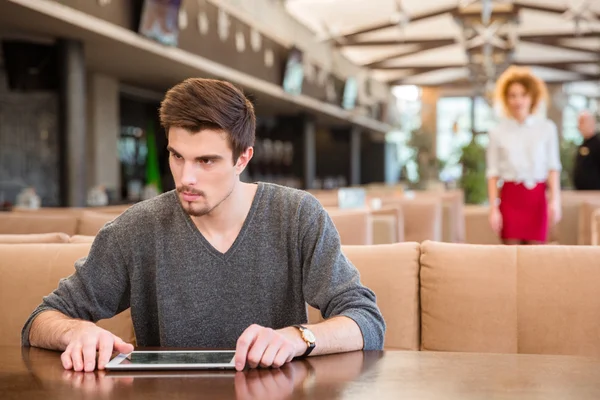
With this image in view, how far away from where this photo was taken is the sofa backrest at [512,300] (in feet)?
7.39

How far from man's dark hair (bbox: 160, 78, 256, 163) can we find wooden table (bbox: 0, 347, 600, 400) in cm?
54

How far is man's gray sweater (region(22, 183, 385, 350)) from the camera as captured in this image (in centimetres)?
190

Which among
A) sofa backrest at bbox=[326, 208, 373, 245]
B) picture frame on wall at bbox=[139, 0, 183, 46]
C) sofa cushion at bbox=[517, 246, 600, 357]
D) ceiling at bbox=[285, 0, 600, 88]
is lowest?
sofa cushion at bbox=[517, 246, 600, 357]

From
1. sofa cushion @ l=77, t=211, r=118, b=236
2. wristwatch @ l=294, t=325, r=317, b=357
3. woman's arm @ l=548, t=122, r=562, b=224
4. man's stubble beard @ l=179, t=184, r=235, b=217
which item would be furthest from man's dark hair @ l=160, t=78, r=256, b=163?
woman's arm @ l=548, t=122, r=562, b=224

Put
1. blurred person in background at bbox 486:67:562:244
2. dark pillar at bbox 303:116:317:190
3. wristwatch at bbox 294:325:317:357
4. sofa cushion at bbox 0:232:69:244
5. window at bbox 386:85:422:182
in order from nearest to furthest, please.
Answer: wristwatch at bbox 294:325:317:357, sofa cushion at bbox 0:232:69:244, blurred person in background at bbox 486:67:562:244, dark pillar at bbox 303:116:317:190, window at bbox 386:85:422:182

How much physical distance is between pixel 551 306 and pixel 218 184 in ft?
3.35

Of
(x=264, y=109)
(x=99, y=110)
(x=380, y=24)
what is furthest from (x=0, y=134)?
(x=380, y=24)

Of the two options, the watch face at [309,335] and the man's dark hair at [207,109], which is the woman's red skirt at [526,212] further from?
the watch face at [309,335]

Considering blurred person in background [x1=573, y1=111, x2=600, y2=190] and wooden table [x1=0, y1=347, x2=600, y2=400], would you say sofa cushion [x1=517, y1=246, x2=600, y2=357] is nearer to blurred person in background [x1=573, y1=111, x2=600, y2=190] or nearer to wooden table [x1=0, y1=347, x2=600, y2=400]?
wooden table [x1=0, y1=347, x2=600, y2=400]

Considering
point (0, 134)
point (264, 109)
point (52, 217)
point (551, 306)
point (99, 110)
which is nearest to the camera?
point (551, 306)

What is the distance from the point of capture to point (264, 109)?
634 inches

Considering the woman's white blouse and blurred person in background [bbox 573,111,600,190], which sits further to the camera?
blurred person in background [bbox 573,111,600,190]

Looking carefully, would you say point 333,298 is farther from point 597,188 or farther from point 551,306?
point 597,188

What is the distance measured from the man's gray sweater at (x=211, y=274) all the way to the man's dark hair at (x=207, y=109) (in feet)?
0.73
